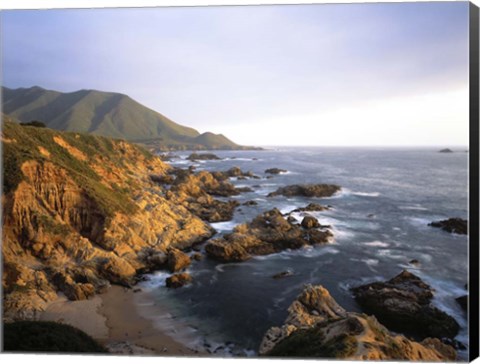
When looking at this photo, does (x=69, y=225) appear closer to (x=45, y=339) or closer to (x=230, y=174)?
(x=45, y=339)

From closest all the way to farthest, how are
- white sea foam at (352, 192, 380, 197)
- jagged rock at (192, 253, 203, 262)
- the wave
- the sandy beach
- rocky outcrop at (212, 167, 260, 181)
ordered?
the sandy beach → jagged rock at (192, 253, 203, 262) → white sea foam at (352, 192, 380, 197) → the wave → rocky outcrop at (212, 167, 260, 181)

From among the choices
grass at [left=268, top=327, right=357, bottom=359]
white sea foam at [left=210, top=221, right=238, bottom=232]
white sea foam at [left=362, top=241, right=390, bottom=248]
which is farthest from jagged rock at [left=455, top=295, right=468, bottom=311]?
white sea foam at [left=210, top=221, right=238, bottom=232]

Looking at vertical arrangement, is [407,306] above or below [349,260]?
below

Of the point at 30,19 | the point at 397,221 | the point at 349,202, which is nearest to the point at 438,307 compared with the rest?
the point at 397,221

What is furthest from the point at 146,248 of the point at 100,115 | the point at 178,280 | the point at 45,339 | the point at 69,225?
the point at 100,115

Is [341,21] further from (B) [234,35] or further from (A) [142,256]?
(A) [142,256]

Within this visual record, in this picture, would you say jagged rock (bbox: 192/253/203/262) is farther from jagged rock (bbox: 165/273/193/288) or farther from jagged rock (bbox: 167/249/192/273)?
jagged rock (bbox: 165/273/193/288)

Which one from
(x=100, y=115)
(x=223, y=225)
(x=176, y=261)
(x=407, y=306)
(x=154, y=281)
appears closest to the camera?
(x=407, y=306)
